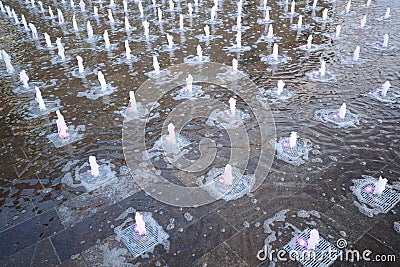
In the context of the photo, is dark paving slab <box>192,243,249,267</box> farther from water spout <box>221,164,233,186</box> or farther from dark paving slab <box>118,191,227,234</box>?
water spout <box>221,164,233,186</box>

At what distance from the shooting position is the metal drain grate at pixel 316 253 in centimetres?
495

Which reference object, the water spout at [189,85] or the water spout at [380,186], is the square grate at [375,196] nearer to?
the water spout at [380,186]

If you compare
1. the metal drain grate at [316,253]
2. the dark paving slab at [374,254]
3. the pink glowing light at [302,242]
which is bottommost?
the dark paving slab at [374,254]

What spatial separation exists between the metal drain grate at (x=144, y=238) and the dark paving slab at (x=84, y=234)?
333 mm

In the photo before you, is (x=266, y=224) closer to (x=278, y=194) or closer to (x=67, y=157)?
(x=278, y=194)

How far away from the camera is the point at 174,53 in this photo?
12.1 m

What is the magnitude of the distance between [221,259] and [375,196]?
312 cm

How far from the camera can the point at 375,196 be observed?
19.6ft

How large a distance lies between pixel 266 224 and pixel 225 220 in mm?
696

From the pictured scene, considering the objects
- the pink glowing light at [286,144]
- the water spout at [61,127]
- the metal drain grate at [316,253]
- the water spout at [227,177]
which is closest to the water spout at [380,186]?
the metal drain grate at [316,253]

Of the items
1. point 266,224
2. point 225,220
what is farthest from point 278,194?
point 225,220

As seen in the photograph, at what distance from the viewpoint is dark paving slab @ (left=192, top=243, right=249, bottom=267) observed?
5.00m

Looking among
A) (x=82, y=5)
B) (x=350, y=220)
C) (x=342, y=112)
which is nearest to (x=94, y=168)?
(x=350, y=220)

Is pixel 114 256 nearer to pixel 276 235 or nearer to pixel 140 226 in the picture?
pixel 140 226
